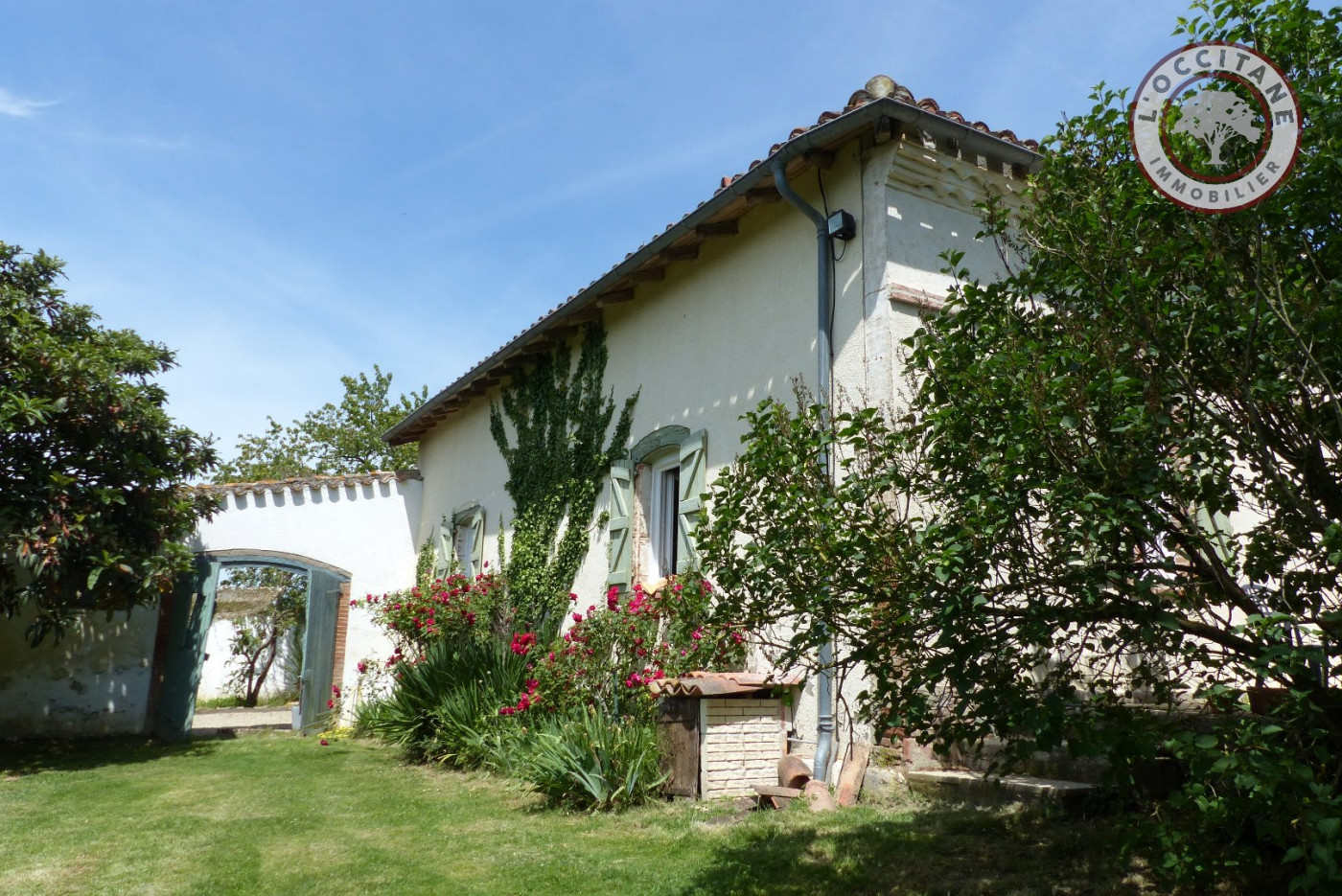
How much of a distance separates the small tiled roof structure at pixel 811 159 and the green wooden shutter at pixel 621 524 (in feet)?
6.22

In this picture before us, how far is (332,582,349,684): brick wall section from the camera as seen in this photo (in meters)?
13.5

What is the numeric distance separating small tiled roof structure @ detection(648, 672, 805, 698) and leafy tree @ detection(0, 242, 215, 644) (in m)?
5.86

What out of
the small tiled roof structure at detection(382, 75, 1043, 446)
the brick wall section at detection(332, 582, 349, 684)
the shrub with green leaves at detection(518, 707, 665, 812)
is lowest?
the shrub with green leaves at detection(518, 707, 665, 812)

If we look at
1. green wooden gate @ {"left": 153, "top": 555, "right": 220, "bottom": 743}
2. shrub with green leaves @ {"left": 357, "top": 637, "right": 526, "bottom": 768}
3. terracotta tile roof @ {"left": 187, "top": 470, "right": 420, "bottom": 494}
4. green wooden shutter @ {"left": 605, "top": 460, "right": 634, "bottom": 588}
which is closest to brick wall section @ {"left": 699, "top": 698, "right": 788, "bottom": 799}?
shrub with green leaves @ {"left": 357, "top": 637, "right": 526, "bottom": 768}

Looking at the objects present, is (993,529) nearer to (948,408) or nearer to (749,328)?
(948,408)

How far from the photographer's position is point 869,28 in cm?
611

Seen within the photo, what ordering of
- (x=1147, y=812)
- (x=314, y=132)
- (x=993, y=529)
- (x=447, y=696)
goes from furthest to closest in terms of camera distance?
(x=447, y=696) < (x=314, y=132) < (x=1147, y=812) < (x=993, y=529)

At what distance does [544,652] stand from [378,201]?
15.9 ft

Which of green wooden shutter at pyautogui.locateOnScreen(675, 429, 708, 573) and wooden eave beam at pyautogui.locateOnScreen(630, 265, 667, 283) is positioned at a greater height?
wooden eave beam at pyautogui.locateOnScreen(630, 265, 667, 283)

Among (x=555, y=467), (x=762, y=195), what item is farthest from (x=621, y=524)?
(x=762, y=195)

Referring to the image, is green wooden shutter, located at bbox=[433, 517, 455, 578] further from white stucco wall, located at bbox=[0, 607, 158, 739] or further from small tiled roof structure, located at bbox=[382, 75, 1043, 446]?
small tiled roof structure, located at bbox=[382, 75, 1043, 446]

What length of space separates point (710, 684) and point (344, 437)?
74.4 feet

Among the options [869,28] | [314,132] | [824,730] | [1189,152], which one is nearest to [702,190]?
[869,28]

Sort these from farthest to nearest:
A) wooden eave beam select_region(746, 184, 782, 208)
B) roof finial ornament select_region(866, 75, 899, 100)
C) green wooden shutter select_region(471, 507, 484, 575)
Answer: green wooden shutter select_region(471, 507, 484, 575) < wooden eave beam select_region(746, 184, 782, 208) < roof finial ornament select_region(866, 75, 899, 100)
